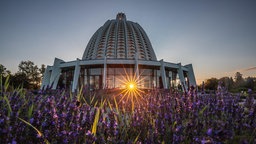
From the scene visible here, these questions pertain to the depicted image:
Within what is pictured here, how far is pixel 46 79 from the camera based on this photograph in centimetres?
2916

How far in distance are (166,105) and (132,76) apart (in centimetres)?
2505

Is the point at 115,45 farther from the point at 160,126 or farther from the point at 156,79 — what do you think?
the point at 160,126

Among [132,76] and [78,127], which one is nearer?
[78,127]

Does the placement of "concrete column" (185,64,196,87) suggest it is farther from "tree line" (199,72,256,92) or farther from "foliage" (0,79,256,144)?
"foliage" (0,79,256,144)

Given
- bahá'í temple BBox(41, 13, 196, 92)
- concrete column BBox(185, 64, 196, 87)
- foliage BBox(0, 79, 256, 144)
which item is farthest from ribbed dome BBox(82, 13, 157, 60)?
foliage BBox(0, 79, 256, 144)

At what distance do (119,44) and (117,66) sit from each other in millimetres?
30732

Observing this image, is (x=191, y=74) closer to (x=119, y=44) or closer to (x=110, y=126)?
(x=110, y=126)

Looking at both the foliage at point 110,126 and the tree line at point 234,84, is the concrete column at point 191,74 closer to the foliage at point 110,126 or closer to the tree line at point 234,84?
the tree line at point 234,84

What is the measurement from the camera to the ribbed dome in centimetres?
5569

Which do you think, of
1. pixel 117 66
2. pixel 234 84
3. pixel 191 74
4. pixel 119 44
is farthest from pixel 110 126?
pixel 119 44

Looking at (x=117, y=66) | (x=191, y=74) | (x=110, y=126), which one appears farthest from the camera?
(x=191, y=74)

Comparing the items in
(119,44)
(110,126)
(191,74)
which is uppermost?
(119,44)

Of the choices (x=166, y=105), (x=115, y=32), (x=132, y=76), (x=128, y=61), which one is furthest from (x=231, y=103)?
(x=115, y=32)

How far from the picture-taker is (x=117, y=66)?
2733 cm
